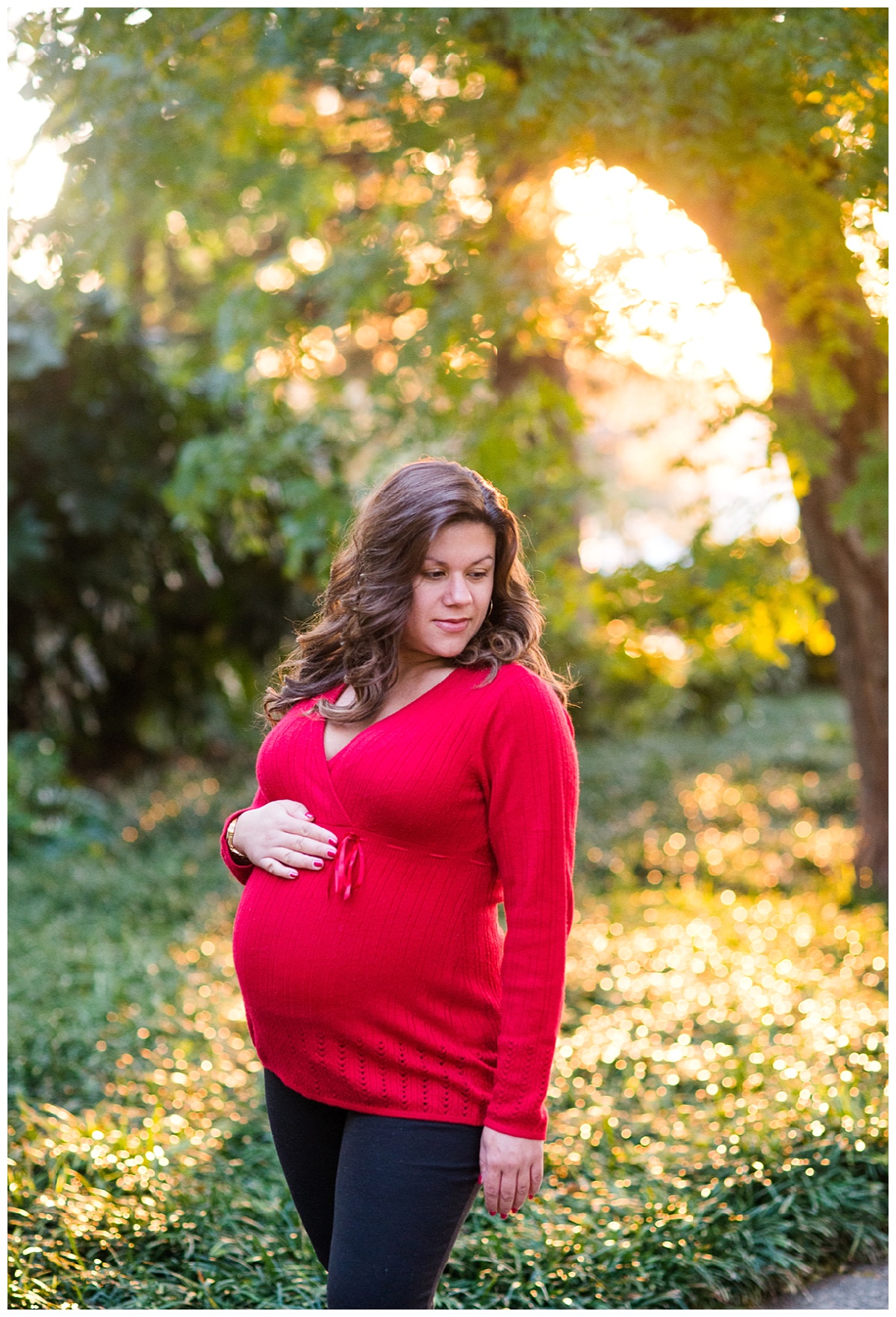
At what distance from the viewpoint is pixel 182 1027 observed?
14.7 feet

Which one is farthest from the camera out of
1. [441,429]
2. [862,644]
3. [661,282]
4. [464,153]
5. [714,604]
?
[441,429]

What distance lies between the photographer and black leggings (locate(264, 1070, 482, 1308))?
160cm

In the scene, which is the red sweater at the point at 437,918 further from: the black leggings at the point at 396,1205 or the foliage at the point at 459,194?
the foliage at the point at 459,194

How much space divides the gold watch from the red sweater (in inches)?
7.8

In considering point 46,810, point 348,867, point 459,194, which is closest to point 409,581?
point 348,867

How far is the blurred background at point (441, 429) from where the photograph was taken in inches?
151

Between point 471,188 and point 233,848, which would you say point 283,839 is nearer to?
point 233,848

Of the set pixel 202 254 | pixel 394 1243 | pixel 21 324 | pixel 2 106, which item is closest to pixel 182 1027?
pixel 394 1243

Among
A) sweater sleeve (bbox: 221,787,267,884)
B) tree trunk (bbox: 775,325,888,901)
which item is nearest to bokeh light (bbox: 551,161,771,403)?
tree trunk (bbox: 775,325,888,901)

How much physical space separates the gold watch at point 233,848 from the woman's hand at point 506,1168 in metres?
0.65

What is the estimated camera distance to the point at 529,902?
1.62m

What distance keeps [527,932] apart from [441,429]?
491 centimetres

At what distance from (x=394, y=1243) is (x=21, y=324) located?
28.4ft

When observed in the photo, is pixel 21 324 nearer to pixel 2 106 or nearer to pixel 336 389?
pixel 336 389
